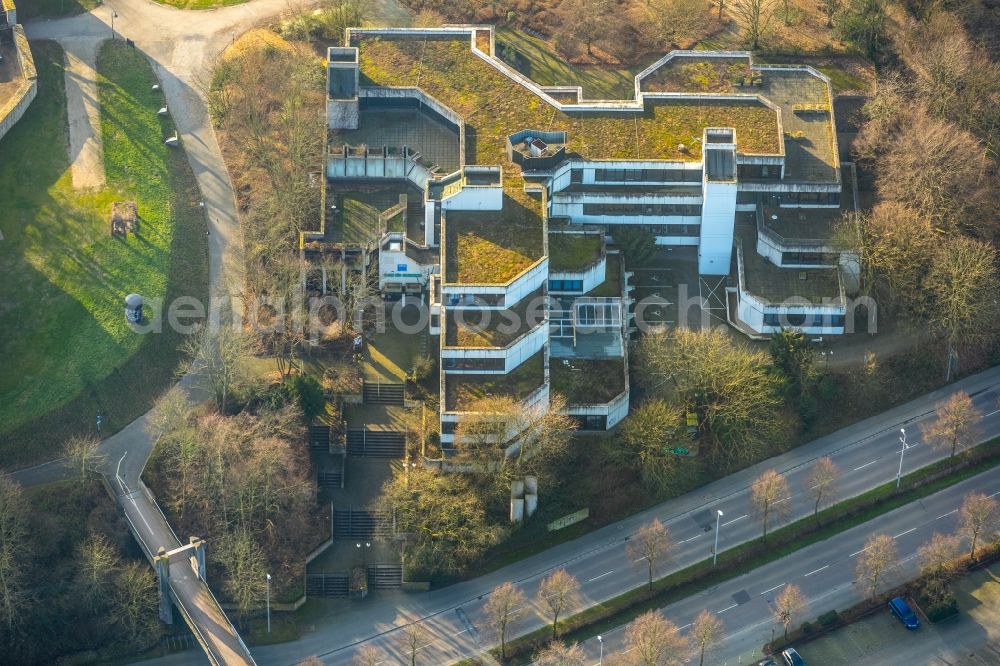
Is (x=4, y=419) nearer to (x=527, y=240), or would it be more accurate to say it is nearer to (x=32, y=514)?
(x=32, y=514)

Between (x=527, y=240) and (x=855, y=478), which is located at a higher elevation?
(x=527, y=240)

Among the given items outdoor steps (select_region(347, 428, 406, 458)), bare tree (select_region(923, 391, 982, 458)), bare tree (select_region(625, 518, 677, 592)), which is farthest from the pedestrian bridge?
bare tree (select_region(923, 391, 982, 458))

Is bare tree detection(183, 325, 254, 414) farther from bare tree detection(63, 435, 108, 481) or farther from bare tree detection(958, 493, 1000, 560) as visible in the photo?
bare tree detection(958, 493, 1000, 560)

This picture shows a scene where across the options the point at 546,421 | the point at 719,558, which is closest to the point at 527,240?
the point at 546,421

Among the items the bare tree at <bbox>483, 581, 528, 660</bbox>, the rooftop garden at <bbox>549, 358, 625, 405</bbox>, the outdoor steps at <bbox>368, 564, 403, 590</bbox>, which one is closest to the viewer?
the bare tree at <bbox>483, 581, 528, 660</bbox>

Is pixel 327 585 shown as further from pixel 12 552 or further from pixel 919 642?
pixel 919 642
